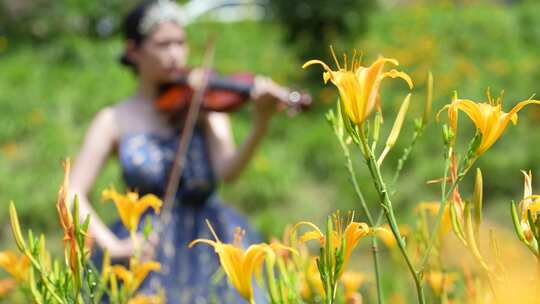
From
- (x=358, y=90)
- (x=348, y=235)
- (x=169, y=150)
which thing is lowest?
(x=169, y=150)

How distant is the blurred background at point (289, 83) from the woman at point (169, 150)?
4.35 ft

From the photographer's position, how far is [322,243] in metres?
0.64

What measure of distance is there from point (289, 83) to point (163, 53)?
3796mm

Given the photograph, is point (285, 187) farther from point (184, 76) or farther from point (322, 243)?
point (322, 243)

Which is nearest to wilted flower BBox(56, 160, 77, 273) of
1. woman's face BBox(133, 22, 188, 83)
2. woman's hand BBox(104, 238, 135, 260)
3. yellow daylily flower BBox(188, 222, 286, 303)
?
yellow daylily flower BBox(188, 222, 286, 303)

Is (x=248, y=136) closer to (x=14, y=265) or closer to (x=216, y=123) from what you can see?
(x=216, y=123)

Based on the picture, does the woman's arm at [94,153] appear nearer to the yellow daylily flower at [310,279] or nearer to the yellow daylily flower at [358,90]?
the yellow daylily flower at [310,279]

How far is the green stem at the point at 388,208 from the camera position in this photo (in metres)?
0.57

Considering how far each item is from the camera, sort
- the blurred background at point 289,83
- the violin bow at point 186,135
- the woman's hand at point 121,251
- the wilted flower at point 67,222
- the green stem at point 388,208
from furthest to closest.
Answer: the blurred background at point 289,83, the violin bow at point 186,135, the woman's hand at point 121,251, the wilted flower at point 67,222, the green stem at point 388,208

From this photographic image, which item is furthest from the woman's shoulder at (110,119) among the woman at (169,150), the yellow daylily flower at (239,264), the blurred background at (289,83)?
the yellow daylily flower at (239,264)

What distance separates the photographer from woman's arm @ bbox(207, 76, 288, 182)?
206 cm

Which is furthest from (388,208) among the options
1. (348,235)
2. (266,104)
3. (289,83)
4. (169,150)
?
(289,83)

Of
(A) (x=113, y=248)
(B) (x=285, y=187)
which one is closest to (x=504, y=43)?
(B) (x=285, y=187)

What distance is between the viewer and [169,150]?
2150mm
